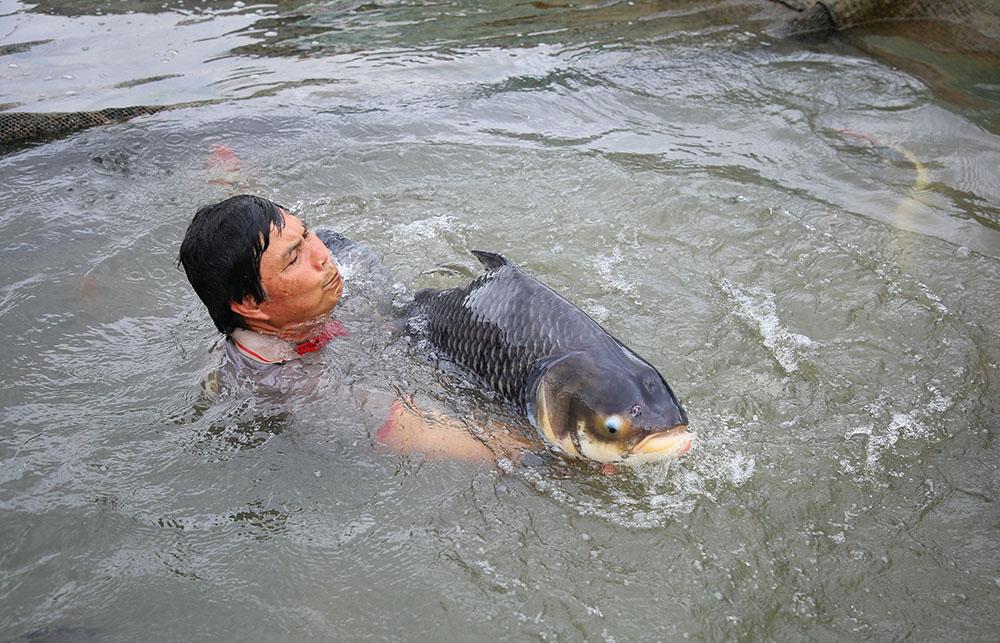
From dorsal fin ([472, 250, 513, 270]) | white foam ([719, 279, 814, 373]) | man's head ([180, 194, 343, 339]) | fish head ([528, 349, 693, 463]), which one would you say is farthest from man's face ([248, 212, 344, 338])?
white foam ([719, 279, 814, 373])

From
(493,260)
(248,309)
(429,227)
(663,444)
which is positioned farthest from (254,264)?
(429,227)

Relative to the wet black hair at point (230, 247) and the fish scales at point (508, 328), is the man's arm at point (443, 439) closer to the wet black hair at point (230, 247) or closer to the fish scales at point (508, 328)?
the fish scales at point (508, 328)

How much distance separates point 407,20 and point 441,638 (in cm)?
672

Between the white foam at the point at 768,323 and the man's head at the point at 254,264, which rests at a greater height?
the man's head at the point at 254,264

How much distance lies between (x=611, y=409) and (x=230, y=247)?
1.57 m

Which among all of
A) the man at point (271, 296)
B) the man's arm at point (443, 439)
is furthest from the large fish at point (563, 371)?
the man at point (271, 296)

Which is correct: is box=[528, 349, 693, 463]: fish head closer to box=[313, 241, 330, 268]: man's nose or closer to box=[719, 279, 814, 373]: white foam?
box=[313, 241, 330, 268]: man's nose

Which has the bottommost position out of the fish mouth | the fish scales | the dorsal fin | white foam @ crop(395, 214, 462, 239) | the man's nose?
white foam @ crop(395, 214, 462, 239)

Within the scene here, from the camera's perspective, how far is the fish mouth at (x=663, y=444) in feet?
8.25

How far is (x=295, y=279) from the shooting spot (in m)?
3.10

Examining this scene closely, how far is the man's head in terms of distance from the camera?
9.89 ft

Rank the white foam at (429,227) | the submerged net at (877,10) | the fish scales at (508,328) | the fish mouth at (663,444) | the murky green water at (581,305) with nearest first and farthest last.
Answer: the fish mouth at (663,444), the murky green water at (581,305), the fish scales at (508,328), the white foam at (429,227), the submerged net at (877,10)

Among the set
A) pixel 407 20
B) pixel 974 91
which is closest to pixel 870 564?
pixel 974 91

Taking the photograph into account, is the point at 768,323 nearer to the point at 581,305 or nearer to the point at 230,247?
the point at 581,305
